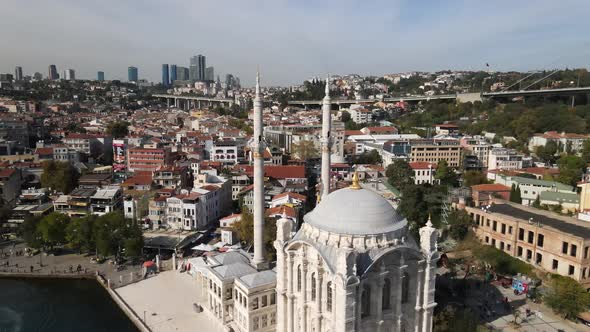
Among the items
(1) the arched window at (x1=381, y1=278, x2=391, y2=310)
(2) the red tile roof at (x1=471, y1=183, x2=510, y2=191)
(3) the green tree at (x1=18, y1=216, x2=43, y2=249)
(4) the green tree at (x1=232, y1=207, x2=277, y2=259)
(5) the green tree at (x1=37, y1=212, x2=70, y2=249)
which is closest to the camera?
(1) the arched window at (x1=381, y1=278, x2=391, y2=310)

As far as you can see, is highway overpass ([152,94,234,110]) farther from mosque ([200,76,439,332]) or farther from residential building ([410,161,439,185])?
mosque ([200,76,439,332])

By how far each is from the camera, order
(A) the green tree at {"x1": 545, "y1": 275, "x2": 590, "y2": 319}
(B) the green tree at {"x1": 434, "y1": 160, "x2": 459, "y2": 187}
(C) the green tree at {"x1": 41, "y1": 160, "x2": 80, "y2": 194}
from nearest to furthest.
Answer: (A) the green tree at {"x1": 545, "y1": 275, "x2": 590, "y2": 319}, (C) the green tree at {"x1": 41, "y1": 160, "x2": 80, "y2": 194}, (B) the green tree at {"x1": 434, "y1": 160, "x2": 459, "y2": 187}

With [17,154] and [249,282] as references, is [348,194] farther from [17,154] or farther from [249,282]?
[17,154]

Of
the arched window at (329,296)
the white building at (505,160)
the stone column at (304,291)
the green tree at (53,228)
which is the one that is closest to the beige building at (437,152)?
the white building at (505,160)

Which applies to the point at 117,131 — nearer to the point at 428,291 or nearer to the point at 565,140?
the point at 565,140

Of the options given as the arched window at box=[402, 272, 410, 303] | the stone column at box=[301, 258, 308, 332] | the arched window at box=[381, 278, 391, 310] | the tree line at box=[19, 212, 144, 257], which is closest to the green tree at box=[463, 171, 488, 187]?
the arched window at box=[402, 272, 410, 303]

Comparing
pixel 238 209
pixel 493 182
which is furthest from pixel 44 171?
pixel 493 182
